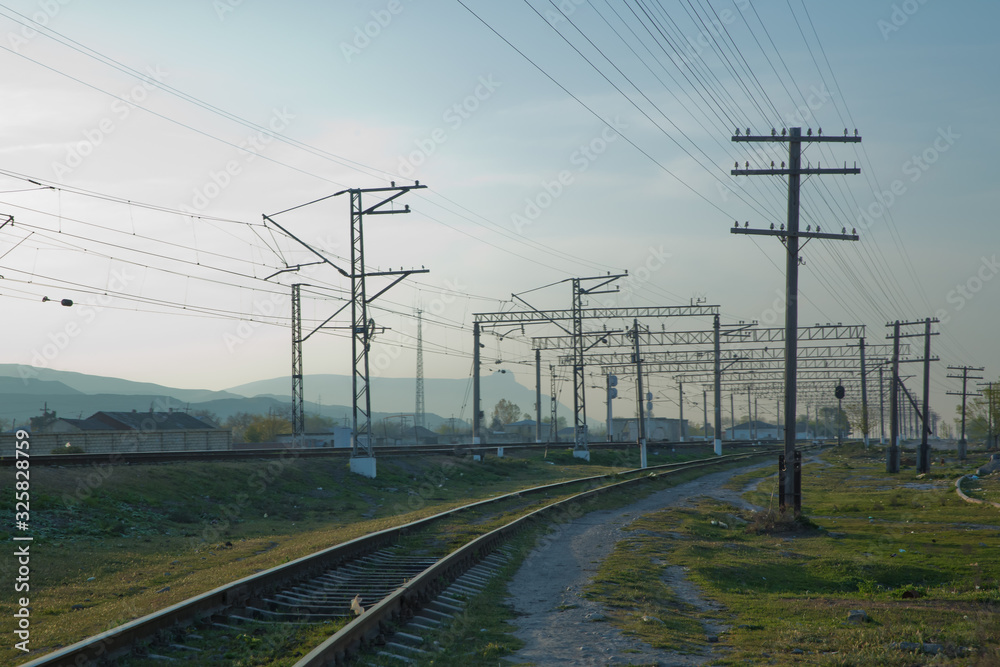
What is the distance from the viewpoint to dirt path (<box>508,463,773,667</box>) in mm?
8195

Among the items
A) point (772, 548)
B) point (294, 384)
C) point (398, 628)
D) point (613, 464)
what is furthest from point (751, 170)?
point (294, 384)

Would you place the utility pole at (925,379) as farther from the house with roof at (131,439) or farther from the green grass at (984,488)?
the house with roof at (131,439)

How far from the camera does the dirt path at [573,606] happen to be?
8195mm

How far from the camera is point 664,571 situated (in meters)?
14.1

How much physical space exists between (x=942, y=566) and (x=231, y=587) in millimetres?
12728

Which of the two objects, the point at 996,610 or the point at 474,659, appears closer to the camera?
the point at 474,659

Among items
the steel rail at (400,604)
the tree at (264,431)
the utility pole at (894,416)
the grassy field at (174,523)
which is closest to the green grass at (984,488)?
the utility pole at (894,416)

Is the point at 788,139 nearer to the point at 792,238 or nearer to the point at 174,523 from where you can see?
the point at 792,238

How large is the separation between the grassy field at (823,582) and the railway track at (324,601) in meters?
2.65

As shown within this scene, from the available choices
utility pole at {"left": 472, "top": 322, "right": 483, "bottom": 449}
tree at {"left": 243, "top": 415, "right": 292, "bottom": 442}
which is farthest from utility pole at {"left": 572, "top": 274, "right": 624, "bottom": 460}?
tree at {"left": 243, "top": 415, "right": 292, "bottom": 442}

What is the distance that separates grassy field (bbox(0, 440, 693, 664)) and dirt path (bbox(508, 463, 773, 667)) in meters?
3.98

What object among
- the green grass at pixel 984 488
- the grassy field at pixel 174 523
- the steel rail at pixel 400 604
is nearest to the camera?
the steel rail at pixel 400 604

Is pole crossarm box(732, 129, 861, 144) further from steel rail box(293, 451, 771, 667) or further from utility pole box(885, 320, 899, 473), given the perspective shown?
utility pole box(885, 320, 899, 473)

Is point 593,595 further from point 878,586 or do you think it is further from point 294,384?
point 294,384
